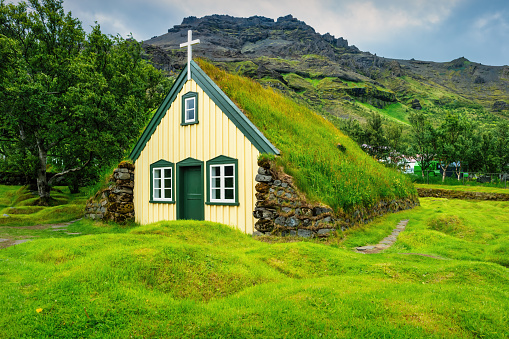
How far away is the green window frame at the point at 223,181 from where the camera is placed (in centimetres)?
1273

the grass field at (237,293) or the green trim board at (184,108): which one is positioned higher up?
the green trim board at (184,108)

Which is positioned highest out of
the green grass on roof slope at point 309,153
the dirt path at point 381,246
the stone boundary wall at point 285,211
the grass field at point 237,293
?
the green grass on roof slope at point 309,153

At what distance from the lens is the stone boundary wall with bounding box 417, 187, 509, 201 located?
1035 inches

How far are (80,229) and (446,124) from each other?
45718 millimetres

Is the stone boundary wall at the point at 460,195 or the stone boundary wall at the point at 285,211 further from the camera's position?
the stone boundary wall at the point at 460,195

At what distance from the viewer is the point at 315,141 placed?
1647 centimetres

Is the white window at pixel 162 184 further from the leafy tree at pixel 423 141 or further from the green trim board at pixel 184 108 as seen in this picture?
the leafy tree at pixel 423 141

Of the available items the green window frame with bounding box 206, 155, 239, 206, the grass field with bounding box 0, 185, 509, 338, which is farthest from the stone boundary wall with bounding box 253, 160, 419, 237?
the grass field with bounding box 0, 185, 509, 338

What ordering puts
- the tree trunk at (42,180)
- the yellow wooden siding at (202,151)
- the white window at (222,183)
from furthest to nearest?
the tree trunk at (42,180)
the white window at (222,183)
the yellow wooden siding at (202,151)

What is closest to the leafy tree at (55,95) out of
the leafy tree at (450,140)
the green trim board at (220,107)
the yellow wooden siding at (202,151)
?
the green trim board at (220,107)

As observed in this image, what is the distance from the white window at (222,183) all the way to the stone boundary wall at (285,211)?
1562mm

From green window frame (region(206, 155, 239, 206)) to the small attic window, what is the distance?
246cm

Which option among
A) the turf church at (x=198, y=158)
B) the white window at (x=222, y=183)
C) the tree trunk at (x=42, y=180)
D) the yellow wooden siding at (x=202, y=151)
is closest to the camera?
the yellow wooden siding at (x=202, y=151)

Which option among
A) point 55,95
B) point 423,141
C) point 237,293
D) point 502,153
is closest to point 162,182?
point 237,293
